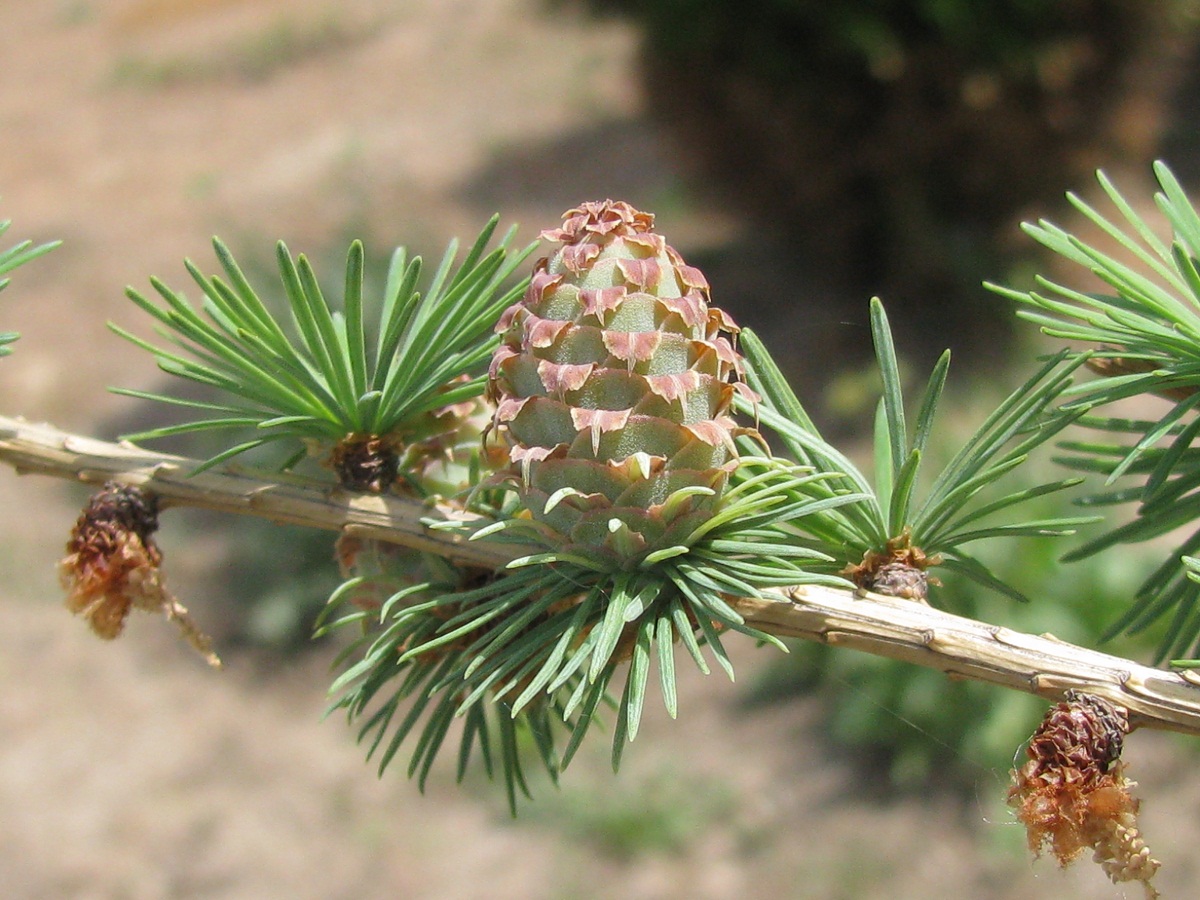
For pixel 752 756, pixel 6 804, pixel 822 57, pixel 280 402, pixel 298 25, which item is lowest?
pixel 6 804

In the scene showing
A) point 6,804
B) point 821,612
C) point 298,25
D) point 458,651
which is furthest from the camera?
point 298,25

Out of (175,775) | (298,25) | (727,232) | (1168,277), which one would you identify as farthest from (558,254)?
(298,25)

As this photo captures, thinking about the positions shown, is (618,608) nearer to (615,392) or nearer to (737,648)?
(615,392)

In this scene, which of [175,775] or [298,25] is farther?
[298,25]

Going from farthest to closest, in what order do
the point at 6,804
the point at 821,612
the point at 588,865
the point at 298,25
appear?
the point at 298,25, the point at 6,804, the point at 588,865, the point at 821,612

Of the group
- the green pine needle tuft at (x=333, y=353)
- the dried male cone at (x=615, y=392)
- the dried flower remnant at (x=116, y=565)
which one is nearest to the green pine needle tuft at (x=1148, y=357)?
the dried male cone at (x=615, y=392)

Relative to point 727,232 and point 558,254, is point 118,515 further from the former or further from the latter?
point 727,232

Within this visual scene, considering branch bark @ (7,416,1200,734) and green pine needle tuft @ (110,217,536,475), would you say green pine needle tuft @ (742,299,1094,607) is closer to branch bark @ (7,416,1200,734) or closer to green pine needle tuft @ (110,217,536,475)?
branch bark @ (7,416,1200,734)

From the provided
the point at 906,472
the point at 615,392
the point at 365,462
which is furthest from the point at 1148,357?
the point at 365,462
